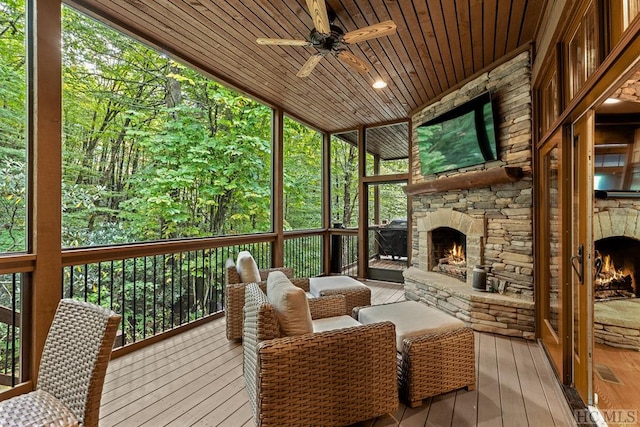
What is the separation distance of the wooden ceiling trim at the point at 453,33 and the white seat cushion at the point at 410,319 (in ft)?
8.70

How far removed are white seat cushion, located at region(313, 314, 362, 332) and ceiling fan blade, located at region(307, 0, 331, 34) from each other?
2.40 metres

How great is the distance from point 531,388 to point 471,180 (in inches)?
87.7

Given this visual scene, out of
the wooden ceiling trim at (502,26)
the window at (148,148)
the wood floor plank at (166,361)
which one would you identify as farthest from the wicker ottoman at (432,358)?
the window at (148,148)

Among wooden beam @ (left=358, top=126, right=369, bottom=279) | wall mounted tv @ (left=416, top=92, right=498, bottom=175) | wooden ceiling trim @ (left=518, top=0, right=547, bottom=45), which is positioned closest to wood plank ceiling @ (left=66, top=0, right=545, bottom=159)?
Answer: wooden ceiling trim @ (left=518, top=0, right=547, bottom=45)

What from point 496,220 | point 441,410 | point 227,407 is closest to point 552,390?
point 441,410

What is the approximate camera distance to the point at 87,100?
3803mm

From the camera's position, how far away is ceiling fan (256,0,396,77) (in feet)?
7.10

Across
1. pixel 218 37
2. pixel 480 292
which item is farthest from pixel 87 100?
pixel 480 292

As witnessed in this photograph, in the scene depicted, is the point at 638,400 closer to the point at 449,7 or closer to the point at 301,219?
the point at 449,7

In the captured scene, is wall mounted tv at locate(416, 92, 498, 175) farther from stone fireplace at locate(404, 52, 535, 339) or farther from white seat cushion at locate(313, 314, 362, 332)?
white seat cushion at locate(313, 314, 362, 332)

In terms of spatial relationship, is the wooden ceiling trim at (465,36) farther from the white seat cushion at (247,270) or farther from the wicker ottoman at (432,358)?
the white seat cushion at (247,270)

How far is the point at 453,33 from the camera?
288 centimetres

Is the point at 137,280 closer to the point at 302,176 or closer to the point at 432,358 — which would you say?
the point at 302,176

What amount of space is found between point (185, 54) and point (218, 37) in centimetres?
61
